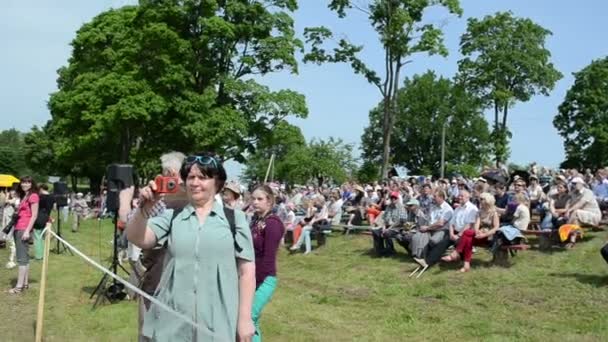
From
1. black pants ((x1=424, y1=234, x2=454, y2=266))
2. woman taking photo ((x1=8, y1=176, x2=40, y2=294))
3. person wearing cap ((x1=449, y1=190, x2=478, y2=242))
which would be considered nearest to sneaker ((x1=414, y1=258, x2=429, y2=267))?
black pants ((x1=424, y1=234, x2=454, y2=266))

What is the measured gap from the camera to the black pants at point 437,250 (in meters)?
13.0

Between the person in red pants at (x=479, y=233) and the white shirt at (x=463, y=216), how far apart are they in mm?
136

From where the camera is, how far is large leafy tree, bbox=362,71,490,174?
68250 mm

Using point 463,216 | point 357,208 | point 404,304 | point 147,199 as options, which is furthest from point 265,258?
point 357,208

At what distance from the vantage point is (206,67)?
1223 inches

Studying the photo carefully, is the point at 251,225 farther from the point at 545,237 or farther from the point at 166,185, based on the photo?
the point at 545,237

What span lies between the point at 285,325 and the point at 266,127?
23.0m

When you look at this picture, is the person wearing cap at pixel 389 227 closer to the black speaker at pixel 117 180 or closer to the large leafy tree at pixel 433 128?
the black speaker at pixel 117 180

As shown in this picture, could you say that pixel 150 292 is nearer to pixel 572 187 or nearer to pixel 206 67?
pixel 572 187

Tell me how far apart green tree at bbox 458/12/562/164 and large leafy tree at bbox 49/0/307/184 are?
11196mm

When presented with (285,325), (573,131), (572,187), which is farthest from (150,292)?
(573,131)

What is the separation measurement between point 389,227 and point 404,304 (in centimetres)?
444

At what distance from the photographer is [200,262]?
11.6 ft

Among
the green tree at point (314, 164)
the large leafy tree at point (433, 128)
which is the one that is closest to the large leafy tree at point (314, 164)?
the green tree at point (314, 164)
